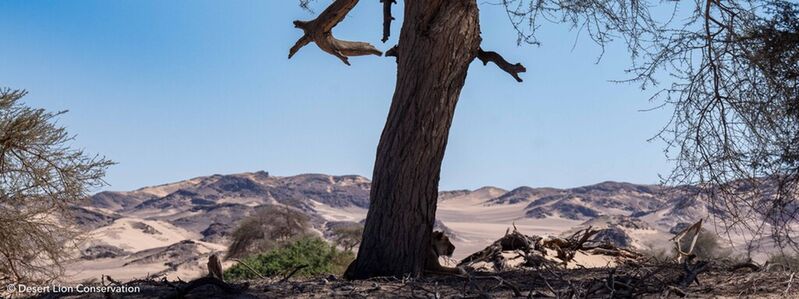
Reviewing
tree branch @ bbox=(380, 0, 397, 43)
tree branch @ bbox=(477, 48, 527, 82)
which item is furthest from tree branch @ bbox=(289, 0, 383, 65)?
tree branch @ bbox=(477, 48, 527, 82)

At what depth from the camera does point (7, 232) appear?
12.3 meters

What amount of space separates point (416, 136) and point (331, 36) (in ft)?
7.45

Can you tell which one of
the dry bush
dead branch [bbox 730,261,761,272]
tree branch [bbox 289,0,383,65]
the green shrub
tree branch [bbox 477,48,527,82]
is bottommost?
dead branch [bbox 730,261,761,272]

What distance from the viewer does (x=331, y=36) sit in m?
8.40

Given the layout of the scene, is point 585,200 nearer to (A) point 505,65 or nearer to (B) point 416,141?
(A) point 505,65

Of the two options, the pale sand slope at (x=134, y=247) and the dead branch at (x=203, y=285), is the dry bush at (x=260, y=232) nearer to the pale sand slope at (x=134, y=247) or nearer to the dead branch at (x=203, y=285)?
Result: the pale sand slope at (x=134, y=247)

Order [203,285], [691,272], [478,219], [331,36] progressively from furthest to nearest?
[478,219], [331,36], [691,272], [203,285]

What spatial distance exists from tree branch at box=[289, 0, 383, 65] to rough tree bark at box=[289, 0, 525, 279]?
130 centimetres

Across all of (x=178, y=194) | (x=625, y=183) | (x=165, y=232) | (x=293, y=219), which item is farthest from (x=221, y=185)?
(x=293, y=219)

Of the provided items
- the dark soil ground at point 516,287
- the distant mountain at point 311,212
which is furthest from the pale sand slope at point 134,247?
the dark soil ground at point 516,287

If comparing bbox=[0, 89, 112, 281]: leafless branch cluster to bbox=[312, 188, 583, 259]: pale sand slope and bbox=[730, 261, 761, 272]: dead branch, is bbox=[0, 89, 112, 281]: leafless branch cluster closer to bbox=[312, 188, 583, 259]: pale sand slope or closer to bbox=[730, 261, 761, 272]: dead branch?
bbox=[730, 261, 761, 272]: dead branch

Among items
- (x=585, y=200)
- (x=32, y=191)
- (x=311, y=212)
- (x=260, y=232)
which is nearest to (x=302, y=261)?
(x=32, y=191)

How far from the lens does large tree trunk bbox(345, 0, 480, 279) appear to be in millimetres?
6500

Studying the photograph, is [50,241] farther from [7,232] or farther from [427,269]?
[427,269]
